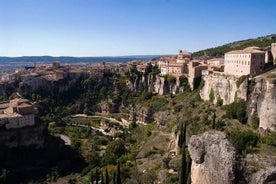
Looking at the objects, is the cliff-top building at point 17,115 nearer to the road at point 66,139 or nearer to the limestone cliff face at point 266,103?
the road at point 66,139

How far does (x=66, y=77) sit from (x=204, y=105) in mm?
62341

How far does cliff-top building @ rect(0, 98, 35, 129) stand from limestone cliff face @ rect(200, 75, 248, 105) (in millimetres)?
29260

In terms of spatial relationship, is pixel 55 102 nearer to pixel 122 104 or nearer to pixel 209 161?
pixel 122 104

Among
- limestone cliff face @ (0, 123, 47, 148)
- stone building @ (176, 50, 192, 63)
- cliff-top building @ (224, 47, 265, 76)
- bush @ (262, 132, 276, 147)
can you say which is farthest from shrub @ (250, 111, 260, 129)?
stone building @ (176, 50, 192, 63)

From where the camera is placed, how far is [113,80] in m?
103

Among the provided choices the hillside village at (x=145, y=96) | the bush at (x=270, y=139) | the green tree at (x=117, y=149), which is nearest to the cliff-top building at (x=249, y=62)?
the hillside village at (x=145, y=96)

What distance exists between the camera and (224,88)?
1966 inches

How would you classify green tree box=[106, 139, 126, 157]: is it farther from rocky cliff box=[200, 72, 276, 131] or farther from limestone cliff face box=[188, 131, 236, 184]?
limestone cliff face box=[188, 131, 236, 184]

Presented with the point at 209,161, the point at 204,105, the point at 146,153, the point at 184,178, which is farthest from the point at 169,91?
the point at 209,161

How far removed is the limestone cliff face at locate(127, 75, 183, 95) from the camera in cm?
7077

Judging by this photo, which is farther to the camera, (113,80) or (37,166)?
(113,80)

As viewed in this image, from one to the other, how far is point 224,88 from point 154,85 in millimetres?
31278

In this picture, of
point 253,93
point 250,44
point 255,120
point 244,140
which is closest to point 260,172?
point 244,140

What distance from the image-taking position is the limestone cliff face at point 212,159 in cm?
2128
